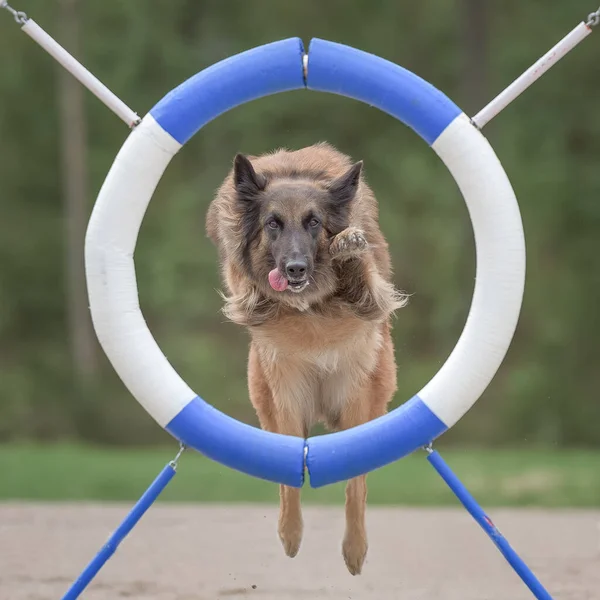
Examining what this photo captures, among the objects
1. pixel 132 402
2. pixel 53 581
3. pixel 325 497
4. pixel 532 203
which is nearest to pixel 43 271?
pixel 132 402

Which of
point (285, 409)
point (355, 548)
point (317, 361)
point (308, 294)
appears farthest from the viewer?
point (355, 548)

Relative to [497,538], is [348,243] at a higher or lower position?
higher

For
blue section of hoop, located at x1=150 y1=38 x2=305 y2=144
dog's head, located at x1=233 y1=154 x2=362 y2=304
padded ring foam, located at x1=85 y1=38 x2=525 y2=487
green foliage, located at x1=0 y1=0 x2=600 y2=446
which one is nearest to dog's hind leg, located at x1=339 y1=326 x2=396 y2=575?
dog's head, located at x1=233 y1=154 x2=362 y2=304

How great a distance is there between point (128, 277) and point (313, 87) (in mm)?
1283

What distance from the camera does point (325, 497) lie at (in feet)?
35.0

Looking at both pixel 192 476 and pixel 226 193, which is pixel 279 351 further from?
pixel 192 476

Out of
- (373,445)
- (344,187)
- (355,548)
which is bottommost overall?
(355,548)

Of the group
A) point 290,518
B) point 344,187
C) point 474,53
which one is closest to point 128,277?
point 344,187

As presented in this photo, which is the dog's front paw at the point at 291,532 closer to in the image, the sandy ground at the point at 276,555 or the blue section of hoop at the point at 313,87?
the sandy ground at the point at 276,555

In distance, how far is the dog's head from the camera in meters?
5.37

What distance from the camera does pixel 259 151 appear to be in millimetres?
18438

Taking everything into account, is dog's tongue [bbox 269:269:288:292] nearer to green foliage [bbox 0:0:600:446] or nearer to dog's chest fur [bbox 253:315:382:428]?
dog's chest fur [bbox 253:315:382:428]

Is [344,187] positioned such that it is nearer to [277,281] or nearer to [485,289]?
[277,281]

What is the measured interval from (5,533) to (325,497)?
11.1 feet
